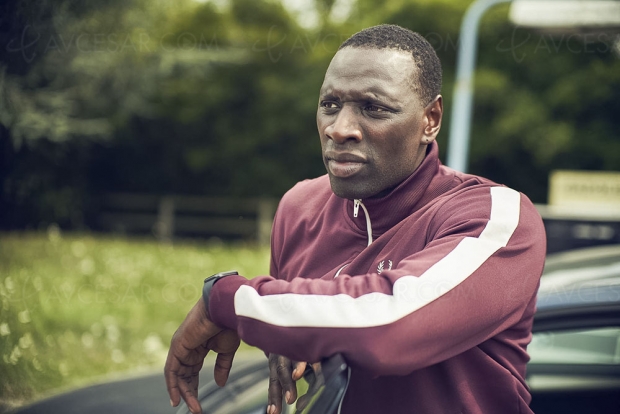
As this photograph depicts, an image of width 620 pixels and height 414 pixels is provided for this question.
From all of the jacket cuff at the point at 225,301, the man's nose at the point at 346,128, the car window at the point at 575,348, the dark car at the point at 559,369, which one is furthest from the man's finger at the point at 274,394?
the car window at the point at 575,348

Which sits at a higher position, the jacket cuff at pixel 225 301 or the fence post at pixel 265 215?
the jacket cuff at pixel 225 301

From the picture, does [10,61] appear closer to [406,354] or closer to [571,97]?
[406,354]

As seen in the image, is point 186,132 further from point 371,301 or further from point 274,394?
point 371,301

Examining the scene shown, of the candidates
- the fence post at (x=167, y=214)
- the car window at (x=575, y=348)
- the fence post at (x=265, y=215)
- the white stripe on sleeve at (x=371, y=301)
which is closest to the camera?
the white stripe on sleeve at (x=371, y=301)

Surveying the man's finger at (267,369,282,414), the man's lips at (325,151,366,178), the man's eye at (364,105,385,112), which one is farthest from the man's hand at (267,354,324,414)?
the man's eye at (364,105,385,112)

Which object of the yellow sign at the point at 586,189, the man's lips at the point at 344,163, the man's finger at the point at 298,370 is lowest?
the yellow sign at the point at 586,189

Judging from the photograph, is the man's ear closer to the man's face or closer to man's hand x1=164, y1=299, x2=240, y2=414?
the man's face

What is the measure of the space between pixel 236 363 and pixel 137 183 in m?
Answer: 14.6

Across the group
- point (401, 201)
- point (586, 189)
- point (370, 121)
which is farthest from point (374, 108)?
point (586, 189)

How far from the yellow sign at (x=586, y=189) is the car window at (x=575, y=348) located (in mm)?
4146

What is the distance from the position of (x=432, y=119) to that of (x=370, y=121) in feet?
0.69

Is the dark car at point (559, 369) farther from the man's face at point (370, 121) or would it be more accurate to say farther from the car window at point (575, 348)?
the man's face at point (370, 121)

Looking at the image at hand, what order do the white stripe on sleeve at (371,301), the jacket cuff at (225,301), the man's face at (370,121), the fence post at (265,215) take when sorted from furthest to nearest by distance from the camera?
the fence post at (265,215) < the man's face at (370,121) < the jacket cuff at (225,301) < the white stripe on sleeve at (371,301)

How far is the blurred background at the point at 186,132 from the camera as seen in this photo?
6.24 metres
